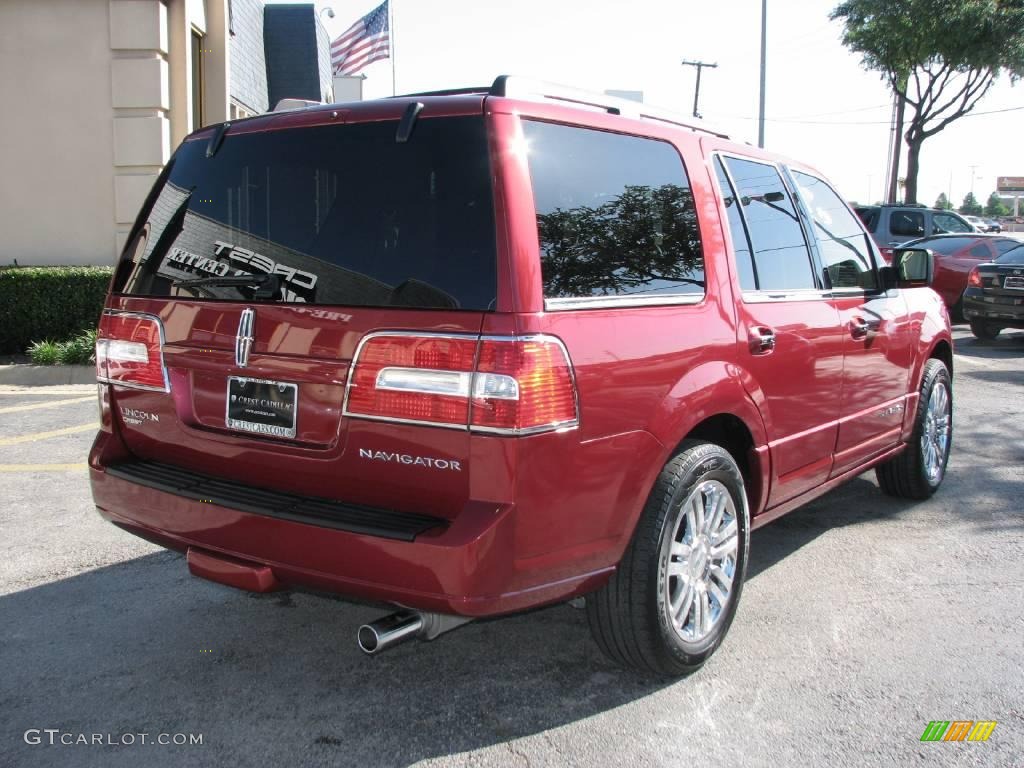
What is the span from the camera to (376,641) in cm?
276

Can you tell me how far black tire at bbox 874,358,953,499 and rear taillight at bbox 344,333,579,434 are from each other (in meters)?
3.49

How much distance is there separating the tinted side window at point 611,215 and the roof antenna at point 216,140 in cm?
Answer: 119

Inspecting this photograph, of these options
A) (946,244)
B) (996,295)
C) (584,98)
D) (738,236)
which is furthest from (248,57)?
(584,98)

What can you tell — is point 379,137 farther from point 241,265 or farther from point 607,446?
point 607,446

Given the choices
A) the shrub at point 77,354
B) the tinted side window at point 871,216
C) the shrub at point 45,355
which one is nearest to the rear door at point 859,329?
the shrub at point 77,354

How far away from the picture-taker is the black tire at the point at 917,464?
5527 mm

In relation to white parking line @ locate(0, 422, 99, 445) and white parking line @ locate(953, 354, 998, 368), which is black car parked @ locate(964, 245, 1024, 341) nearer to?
white parking line @ locate(953, 354, 998, 368)

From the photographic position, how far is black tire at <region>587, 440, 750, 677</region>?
313cm

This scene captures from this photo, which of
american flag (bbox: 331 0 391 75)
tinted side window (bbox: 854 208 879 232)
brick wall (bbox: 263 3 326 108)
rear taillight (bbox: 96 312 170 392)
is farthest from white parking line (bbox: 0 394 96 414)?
tinted side window (bbox: 854 208 879 232)

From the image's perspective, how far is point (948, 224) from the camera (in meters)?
19.8

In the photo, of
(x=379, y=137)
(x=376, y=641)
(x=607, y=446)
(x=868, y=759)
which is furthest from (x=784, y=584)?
(x=379, y=137)

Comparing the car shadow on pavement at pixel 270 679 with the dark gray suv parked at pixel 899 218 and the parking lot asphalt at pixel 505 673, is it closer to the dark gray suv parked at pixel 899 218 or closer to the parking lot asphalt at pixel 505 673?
the parking lot asphalt at pixel 505 673

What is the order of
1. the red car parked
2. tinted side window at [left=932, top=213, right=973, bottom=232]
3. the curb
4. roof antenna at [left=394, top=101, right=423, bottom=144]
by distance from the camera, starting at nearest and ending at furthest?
roof antenna at [left=394, top=101, right=423, bottom=144]
the curb
the red car parked
tinted side window at [left=932, top=213, right=973, bottom=232]

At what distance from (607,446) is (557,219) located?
0.70 metres
